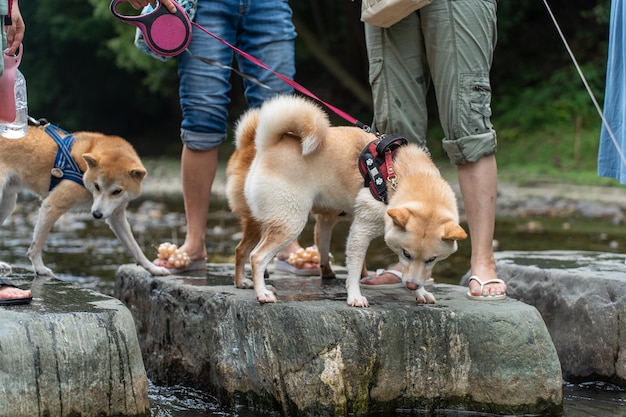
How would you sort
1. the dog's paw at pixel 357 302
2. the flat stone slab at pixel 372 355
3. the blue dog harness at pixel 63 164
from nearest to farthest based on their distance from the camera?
the flat stone slab at pixel 372 355, the dog's paw at pixel 357 302, the blue dog harness at pixel 63 164

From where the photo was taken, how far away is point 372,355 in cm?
337

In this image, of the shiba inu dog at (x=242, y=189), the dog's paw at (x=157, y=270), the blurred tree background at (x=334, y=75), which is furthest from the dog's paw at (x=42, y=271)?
the blurred tree background at (x=334, y=75)

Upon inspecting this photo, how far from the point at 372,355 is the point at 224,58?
6.01 ft

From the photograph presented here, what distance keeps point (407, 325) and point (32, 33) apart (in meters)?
23.6

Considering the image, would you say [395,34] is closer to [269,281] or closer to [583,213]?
[269,281]

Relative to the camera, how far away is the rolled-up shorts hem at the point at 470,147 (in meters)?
3.80

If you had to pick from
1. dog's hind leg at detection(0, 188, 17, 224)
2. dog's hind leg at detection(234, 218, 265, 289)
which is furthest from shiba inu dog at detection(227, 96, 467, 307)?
dog's hind leg at detection(0, 188, 17, 224)

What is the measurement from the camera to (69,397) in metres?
2.96

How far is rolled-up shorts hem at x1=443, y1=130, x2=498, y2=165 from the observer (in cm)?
380

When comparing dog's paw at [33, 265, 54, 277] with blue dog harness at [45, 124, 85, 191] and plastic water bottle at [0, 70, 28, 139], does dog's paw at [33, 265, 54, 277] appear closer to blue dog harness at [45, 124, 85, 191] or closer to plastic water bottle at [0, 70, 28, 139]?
blue dog harness at [45, 124, 85, 191]

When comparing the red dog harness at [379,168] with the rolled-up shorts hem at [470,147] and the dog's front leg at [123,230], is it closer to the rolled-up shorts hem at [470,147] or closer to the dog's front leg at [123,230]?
the rolled-up shorts hem at [470,147]

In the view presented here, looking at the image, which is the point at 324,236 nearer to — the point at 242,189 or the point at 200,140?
the point at 242,189

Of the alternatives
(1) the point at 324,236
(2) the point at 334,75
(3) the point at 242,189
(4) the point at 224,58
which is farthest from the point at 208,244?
(2) the point at 334,75

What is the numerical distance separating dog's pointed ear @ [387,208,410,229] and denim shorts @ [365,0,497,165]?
2.10 ft
